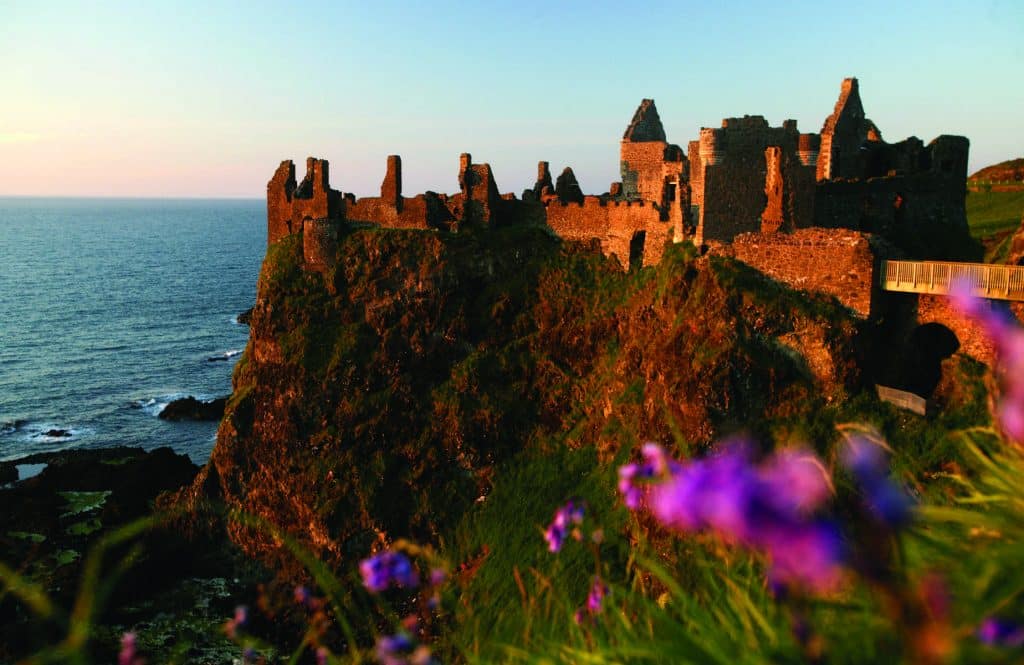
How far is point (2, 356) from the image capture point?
3187 inches

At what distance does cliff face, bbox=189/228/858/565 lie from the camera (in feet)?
99.2

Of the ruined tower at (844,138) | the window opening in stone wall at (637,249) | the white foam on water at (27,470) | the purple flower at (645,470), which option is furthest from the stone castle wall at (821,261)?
the white foam on water at (27,470)

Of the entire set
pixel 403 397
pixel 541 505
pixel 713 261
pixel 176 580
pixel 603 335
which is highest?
pixel 713 261

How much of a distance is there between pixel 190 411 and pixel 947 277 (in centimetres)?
5203

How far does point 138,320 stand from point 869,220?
89.5 m

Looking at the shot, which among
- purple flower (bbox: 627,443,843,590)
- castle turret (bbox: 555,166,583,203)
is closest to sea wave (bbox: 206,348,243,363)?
castle turret (bbox: 555,166,583,203)

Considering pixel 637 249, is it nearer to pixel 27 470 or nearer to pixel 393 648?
pixel 393 648

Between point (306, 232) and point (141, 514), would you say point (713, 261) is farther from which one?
point (141, 514)

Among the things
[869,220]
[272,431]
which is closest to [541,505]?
[272,431]

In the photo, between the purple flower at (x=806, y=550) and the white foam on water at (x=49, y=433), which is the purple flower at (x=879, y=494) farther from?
the white foam on water at (x=49, y=433)

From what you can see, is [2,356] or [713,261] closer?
[713,261]

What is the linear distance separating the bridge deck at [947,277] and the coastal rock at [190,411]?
49.2 m

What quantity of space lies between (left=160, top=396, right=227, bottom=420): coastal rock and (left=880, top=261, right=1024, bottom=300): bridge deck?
49202mm

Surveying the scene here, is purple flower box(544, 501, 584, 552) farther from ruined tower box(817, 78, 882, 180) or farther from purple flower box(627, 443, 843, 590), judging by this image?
ruined tower box(817, 78, 882, 180)
